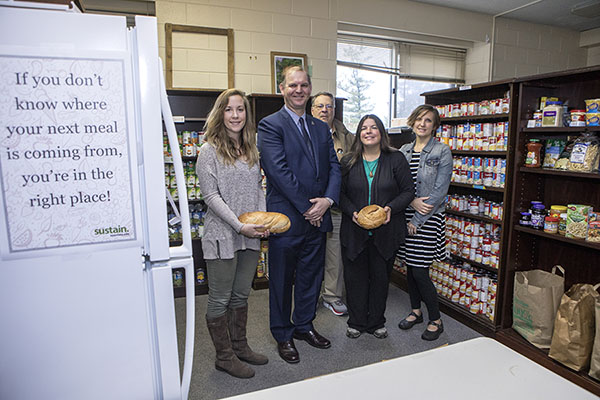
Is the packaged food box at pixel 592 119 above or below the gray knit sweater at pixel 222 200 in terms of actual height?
above

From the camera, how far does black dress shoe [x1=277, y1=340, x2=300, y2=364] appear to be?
8.21 feet

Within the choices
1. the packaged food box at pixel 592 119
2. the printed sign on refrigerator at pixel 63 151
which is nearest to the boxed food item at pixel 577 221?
the packaged food box at pixel 592 119

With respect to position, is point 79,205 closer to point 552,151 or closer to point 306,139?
point 306,139

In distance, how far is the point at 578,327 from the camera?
7.18ft

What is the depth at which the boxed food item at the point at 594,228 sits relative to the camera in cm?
221

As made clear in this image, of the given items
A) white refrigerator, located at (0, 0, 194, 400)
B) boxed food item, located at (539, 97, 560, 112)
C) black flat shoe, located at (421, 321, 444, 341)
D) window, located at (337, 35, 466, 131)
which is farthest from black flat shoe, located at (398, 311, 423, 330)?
window, located at (337, 35, 466, 131)

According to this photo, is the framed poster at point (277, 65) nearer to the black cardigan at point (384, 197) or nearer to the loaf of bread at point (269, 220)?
the black cardigan at point (384, 197)

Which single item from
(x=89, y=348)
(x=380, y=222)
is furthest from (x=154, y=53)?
(x=380, y=222)

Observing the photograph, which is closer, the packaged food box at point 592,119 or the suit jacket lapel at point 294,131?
the packaged food box at point 592,119

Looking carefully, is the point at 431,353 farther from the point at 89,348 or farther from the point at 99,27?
the point at 99,27

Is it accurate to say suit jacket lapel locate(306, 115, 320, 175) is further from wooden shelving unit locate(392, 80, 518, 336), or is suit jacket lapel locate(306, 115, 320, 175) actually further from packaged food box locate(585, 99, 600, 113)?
packaged food box locate(585, 99, 600, 113)

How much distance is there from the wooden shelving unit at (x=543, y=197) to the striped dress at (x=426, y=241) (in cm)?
46

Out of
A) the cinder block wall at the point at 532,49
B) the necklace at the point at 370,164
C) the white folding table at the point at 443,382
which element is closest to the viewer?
the white folding table at the point at 443,382

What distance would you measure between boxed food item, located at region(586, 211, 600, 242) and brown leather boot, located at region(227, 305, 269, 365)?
207cm
